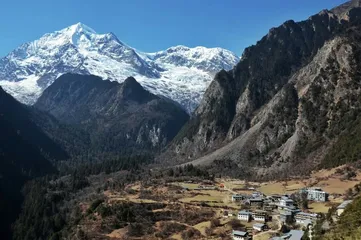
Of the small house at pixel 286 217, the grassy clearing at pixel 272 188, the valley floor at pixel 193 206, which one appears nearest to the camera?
the small house at pixel 286 217

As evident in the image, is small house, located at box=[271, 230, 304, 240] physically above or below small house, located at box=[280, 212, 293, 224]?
below

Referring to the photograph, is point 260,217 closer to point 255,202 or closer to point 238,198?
point 255,202

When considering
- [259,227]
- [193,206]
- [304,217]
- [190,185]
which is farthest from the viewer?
[190,185]

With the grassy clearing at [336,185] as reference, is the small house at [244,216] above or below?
below

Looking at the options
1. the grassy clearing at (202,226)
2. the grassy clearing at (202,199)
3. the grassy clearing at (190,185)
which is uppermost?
the grassy clearing at (190,185)

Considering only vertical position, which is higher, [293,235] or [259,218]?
[259,218]

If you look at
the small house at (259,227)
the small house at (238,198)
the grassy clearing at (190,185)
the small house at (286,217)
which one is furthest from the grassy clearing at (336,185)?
the grassy clearing at (190,185)

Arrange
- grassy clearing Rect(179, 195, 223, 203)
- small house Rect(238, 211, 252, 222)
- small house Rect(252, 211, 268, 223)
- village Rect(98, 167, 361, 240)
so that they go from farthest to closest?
grassy clearing Rect(179, 195, 223, 203)
small house Rect(252, 211, 268, 223)
small house Rect(238, 211, 252, 222)
village Rect(98, 167, 361, 240)

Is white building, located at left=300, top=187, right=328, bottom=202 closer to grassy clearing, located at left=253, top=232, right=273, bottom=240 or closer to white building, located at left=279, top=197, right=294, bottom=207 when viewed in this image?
white building, located at left=279, top=197, right=294, bottom=207

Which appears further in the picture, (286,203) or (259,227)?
(286,203)

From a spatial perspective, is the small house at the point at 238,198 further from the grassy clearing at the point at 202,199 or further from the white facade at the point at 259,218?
the white facade at the point at 259,218

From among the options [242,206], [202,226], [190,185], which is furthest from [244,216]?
[190,185]

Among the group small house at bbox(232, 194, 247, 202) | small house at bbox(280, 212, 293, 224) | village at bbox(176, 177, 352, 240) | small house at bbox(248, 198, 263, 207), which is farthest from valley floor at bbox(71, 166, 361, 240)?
small house at bbox(248, 198, 263, 207)
